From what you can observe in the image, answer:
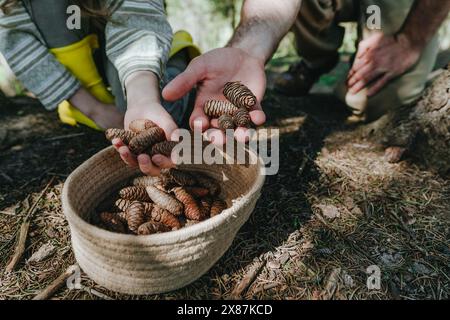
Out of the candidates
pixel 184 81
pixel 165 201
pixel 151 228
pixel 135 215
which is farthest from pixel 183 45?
pixel 151 228

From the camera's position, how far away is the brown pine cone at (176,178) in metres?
2.48

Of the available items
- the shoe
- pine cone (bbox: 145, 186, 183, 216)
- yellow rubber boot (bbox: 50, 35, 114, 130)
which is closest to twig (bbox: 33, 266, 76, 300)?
pine cone (bbox: 145, 186, 183, 216)

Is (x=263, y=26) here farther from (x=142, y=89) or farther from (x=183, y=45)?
(x=142, y=89)

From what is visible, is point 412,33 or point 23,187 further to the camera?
point 412,33

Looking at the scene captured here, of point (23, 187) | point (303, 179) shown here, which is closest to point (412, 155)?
point (303, 179)

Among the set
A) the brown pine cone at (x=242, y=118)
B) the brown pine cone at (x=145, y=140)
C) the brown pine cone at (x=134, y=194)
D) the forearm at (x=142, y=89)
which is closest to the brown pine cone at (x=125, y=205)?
the brown pine cone at (x=134, y=194)

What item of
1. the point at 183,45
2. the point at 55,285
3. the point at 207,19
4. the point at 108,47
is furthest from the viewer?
the point at 207,19

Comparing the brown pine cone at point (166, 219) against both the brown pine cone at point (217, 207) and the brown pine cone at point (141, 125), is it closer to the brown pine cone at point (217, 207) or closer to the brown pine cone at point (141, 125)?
the brown pine cone at point (217, 207)

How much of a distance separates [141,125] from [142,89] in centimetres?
41

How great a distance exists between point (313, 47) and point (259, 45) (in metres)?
1.28

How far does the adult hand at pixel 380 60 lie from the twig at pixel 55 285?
2.79 m

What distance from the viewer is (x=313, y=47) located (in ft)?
12.9

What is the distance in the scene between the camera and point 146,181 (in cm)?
252
